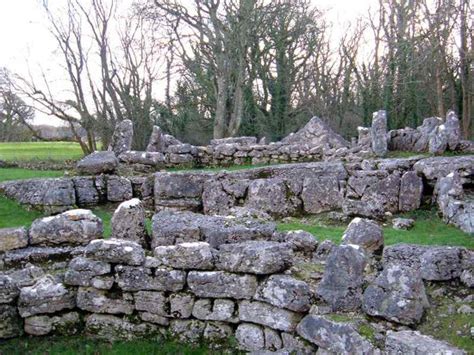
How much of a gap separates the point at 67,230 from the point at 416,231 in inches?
258

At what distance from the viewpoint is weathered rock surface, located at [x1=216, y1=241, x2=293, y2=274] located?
5.83 m

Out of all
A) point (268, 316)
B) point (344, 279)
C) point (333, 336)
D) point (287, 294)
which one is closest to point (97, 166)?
point (268, 316)

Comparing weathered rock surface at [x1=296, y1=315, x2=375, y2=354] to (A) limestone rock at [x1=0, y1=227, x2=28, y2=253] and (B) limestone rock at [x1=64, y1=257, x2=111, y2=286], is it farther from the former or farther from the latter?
(A) limestone rock at [x1=0, y1=227, x2=28, y2=253]

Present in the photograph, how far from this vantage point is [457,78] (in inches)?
932

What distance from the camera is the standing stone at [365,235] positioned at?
6.96 m

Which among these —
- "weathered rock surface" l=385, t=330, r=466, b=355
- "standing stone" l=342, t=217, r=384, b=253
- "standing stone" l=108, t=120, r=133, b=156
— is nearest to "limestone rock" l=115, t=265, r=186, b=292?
"standing stone" l=342, t=217, r=384, b=253

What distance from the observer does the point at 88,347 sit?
6164 mm

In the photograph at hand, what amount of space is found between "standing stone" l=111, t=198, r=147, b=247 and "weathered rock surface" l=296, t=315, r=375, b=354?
117 inches

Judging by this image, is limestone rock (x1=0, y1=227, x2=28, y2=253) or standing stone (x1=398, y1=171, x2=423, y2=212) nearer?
limestone rock (x1=0, y1=227, x2=28, y2=253)

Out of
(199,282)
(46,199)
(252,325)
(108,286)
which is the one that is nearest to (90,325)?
(108,286)

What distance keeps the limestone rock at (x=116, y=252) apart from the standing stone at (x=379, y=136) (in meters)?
9.77

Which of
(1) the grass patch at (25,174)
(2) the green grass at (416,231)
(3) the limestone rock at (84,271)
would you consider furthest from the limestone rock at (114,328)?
(1) the grass patch at (25,174)

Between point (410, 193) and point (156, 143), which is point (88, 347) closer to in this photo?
point (410, 193)

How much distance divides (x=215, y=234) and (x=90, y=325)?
6.62 feet
